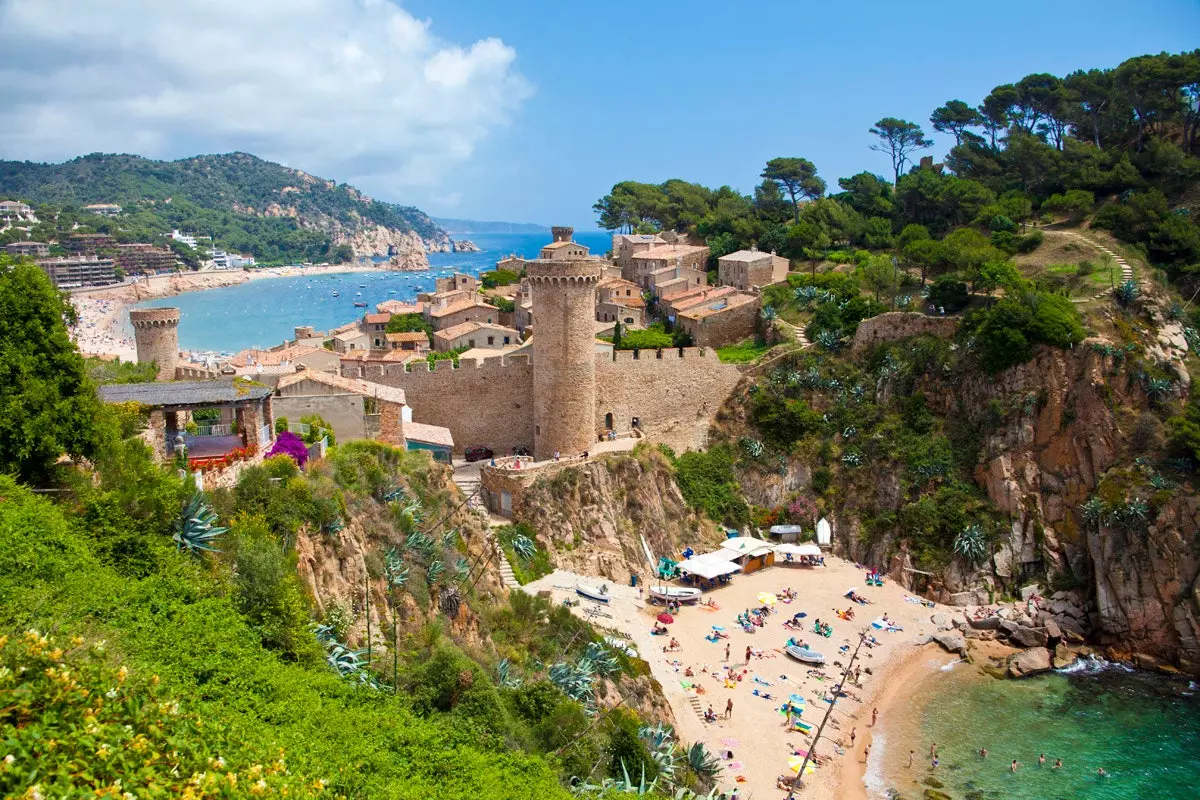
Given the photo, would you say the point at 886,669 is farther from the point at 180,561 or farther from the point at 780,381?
the point at 180,561

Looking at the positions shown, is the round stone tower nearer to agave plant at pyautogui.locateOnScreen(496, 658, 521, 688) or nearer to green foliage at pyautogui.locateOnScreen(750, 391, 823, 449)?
green foliage at pyautogui.locateOnScreen(750, 391, 823, 449)

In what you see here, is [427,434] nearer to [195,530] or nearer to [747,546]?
[747,546]

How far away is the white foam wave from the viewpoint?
76.0ft

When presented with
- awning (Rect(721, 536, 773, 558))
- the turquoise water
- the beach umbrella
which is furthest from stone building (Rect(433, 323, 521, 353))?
the beach umbrella

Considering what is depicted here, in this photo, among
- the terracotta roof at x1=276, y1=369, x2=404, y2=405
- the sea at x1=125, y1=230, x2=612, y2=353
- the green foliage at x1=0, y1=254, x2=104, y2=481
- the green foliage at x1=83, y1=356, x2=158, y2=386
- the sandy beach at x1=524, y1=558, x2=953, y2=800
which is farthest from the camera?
the sea at x1=125, y1=230, x2=612, y2=353

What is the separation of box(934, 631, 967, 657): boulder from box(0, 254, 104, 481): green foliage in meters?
20.7

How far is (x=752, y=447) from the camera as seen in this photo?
29.0 meters

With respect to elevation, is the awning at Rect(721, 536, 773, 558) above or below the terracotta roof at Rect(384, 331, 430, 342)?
below

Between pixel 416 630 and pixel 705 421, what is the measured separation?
15958mm


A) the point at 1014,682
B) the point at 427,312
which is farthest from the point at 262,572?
the point at 427,312

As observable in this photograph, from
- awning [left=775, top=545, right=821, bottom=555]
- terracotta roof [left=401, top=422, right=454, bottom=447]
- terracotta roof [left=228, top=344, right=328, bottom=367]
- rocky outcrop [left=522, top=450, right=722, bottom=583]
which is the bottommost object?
awning [left=775, top=545, right=821, bottom=555]

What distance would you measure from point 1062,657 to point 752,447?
1052 centimetres

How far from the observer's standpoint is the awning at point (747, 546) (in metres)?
26.6

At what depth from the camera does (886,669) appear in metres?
22.5
